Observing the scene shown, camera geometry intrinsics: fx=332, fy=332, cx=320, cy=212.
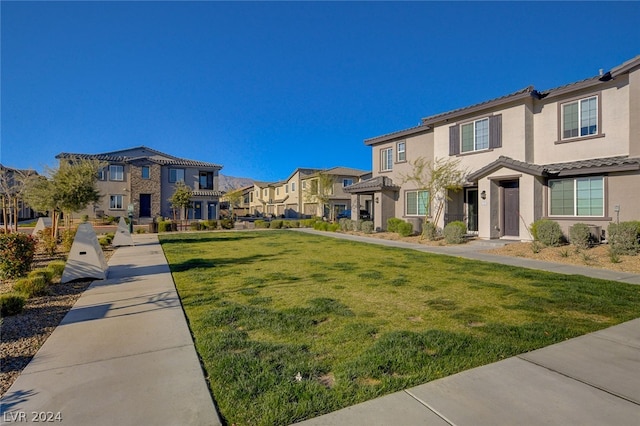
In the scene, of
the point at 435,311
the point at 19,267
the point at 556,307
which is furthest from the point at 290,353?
the point at 19,267

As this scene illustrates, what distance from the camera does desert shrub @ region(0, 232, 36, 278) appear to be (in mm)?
7449

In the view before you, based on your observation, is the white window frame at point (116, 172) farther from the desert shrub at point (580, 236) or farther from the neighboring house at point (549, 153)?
the desert shrub at point (580, 236)

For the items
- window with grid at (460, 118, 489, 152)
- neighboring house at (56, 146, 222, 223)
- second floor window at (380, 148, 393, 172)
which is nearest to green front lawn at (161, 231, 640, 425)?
window with grid at (460, 118, 489, 152)

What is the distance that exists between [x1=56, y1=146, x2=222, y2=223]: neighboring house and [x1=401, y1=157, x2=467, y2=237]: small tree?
27.0 m

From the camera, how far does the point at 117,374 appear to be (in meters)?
3.33

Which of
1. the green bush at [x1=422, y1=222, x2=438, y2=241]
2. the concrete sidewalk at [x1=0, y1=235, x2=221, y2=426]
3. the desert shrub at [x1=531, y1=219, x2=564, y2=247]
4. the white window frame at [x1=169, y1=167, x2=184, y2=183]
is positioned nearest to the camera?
the concrete sidewalk at [x1=0, y1=235, x2=221, y2=426]

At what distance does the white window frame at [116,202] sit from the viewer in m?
34.6

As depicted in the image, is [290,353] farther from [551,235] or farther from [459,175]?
[459,175]

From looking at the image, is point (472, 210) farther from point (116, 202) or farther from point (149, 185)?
point (116, 202)

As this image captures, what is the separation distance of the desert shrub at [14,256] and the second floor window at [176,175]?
31.7 metres

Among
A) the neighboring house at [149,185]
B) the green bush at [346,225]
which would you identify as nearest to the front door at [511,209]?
the green bush at [346,225]

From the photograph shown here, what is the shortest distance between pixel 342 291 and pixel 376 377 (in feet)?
11.5

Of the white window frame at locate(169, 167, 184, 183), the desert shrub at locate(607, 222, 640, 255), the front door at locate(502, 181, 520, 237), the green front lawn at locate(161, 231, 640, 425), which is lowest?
the green front lawn at locate(161, 231, 640, 425)

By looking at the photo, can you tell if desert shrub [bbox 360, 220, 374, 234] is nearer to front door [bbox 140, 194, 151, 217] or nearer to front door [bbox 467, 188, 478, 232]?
front door [bbox 467, 188, 478, 232]
